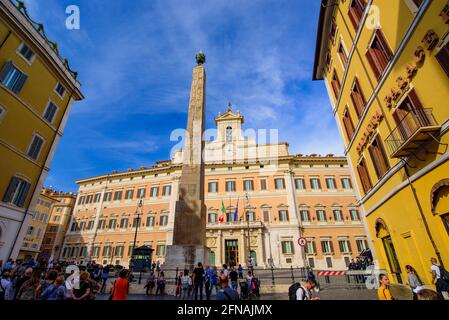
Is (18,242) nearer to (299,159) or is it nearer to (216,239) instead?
(216,239)

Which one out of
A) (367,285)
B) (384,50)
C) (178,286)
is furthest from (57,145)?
(367,285)

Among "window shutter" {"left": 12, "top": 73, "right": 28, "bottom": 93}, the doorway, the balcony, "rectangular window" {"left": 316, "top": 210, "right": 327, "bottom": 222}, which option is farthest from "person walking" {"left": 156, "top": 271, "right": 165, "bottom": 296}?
"rectangular window" {"left": 316, "top": 210, "right": 327, "bottom": 222}

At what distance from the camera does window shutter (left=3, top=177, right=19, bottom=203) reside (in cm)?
1347

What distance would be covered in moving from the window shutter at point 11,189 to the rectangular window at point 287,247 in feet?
86.8

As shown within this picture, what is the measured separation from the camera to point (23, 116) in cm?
1477

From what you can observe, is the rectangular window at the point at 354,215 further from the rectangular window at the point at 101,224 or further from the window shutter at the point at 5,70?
the window shutter at the point at 5,70

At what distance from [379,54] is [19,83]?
21032mm

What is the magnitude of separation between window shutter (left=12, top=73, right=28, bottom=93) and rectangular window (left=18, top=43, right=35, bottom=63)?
1.35 meters

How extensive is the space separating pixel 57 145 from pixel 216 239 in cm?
2016

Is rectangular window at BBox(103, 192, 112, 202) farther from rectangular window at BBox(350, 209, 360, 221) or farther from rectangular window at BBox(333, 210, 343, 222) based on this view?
rectangular window at BBox(350, 209, 360, 221)

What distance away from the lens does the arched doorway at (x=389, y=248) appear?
973 centimetres

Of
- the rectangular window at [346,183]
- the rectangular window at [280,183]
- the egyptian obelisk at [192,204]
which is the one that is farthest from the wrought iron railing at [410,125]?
the rectangular window at [346,183]

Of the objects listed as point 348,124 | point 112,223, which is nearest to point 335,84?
point 348,124

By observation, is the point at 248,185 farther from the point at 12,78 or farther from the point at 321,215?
the point at 12,78
